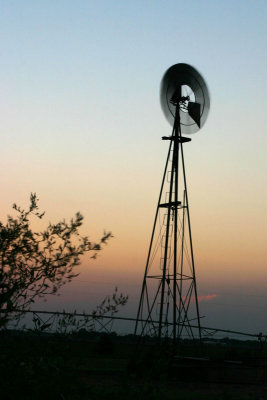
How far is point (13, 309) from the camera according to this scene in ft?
19.8

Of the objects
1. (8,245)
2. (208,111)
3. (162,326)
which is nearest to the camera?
(8,245)

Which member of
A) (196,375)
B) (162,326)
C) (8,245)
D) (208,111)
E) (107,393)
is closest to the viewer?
(107,393)

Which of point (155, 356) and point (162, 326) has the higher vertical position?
point (162, 326)

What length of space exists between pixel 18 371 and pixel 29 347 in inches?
11.4

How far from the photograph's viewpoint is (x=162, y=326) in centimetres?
2770

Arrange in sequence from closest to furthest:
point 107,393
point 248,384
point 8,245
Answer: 1. point 107,393
2. point 8,245
3. point 248,384

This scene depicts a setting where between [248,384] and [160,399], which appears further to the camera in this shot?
[248,384]

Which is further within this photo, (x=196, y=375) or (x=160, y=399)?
(x=196, y=375)

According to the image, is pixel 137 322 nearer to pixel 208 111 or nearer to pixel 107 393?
pixel 208 111

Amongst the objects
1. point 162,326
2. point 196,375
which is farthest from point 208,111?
point 196,375

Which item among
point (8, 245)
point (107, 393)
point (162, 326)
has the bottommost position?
Result: point (107, 393)

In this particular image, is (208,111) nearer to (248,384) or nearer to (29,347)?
(248,384)

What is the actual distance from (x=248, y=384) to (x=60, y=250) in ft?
58.6

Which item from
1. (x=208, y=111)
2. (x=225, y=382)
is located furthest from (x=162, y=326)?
(x=208, y=111)
